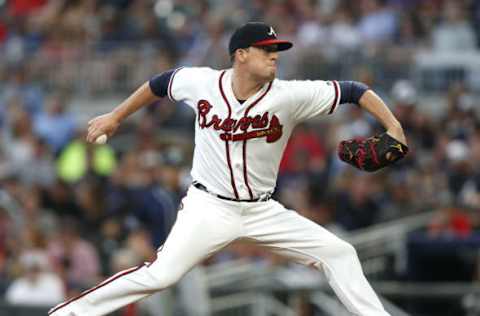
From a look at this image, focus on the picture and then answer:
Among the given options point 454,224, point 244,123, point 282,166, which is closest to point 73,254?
point 282,166

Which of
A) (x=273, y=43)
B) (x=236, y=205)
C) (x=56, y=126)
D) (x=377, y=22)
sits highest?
(x=377, y=22)

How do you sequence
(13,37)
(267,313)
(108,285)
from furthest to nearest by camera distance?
(13,37), (267,313), (108,285)

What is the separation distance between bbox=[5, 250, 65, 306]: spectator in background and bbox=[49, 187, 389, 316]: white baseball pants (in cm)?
424

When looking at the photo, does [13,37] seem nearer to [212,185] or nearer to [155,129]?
[155,129]

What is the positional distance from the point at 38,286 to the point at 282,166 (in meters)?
3.14

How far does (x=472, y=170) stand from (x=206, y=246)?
542cm

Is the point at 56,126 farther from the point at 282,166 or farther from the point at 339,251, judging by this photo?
the point at 339,251

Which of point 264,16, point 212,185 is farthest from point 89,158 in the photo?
point 212,185

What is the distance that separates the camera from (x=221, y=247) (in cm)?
812

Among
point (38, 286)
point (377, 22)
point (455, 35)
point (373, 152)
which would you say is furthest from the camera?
point (377, 22)

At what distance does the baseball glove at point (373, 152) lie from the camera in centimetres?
782

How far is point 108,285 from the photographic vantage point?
8008mm

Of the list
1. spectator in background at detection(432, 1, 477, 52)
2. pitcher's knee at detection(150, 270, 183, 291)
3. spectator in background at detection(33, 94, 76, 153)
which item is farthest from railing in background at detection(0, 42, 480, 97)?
pitcher's knee at detection(150, 270, 183, 291)

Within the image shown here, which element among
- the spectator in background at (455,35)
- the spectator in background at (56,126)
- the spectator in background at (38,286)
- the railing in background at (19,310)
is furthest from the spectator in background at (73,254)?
the spectator in background at (455,35)
